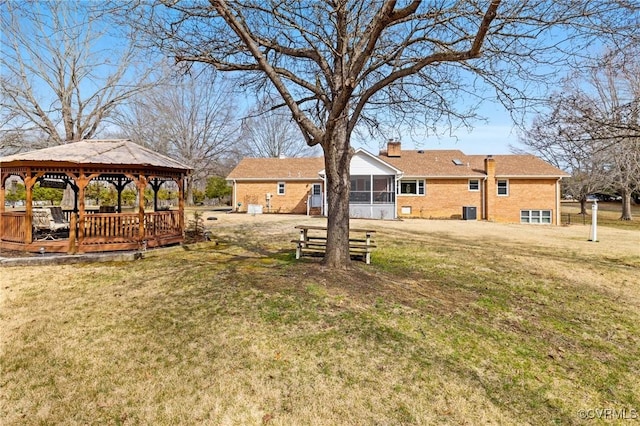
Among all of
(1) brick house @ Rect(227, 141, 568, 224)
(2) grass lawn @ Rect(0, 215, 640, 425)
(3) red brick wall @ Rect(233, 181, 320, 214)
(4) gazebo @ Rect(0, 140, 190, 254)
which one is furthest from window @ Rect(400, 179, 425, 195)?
(4) gazebo @ Rect(0, 140, 190, 254)

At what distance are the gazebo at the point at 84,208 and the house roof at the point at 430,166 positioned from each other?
17.8m

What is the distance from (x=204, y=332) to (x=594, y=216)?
16.7 m

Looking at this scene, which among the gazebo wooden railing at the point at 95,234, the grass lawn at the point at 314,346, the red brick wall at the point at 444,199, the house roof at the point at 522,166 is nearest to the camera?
the grass lawn at the point at 314,346

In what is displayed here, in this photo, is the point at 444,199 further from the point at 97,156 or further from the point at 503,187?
the point at 97,156

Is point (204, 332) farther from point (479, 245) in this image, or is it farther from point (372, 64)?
point (479, 245)

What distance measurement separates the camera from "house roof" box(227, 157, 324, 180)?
29.2m

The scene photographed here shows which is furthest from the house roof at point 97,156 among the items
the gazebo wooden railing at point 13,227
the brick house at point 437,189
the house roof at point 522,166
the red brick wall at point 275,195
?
the house roof at point 522,166

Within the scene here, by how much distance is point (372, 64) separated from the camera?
8.45 metres

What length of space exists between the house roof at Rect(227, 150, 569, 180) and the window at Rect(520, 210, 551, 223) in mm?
2654

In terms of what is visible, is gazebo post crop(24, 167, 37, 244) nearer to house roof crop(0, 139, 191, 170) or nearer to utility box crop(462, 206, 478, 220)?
house roof crop(0, 139, 191, 170)

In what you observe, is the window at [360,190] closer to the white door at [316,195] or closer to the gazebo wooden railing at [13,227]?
the white door at [316,195]

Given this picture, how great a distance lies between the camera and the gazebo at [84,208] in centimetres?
1020

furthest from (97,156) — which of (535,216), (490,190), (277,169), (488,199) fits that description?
(535,216)

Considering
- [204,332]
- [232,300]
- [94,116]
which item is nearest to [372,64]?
[232,300]
